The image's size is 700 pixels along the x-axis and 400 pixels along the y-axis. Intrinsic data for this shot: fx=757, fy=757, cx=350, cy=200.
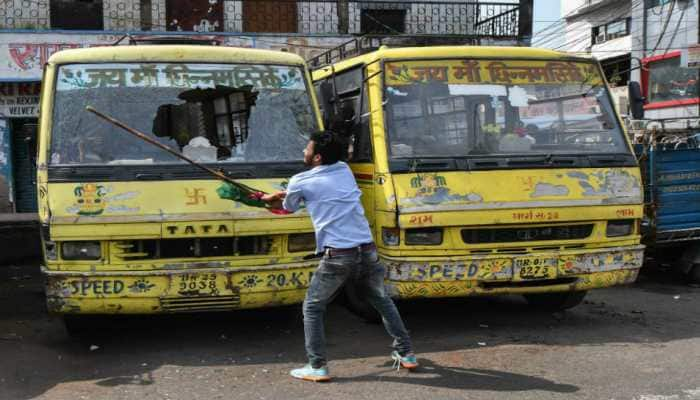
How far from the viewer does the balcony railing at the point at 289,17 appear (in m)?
15.0

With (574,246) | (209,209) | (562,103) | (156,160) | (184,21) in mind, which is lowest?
(574,246)

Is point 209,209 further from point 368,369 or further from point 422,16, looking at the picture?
point 422,16

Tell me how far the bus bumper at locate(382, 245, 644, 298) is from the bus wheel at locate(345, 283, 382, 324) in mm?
744

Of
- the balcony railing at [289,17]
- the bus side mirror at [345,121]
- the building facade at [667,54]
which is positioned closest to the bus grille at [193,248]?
the bus side mirror at [345,121]

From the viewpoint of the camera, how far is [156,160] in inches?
225

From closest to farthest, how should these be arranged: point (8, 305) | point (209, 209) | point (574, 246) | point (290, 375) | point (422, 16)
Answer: point (290, 375), point (209, 209), point (574, 246), point (8, 305), point (422, 16)

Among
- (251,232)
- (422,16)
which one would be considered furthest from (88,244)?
(422,16)

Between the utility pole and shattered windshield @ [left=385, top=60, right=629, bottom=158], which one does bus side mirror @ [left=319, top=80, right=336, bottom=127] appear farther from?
the utility pole

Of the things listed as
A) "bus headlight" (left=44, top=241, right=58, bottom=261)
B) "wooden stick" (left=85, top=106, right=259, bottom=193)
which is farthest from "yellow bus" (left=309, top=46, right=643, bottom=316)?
"bus headlight" (left=44, top=241, right=58, bottom=261)

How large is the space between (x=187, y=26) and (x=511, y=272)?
11179 millimetres

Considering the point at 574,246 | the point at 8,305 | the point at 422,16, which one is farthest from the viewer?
the point at 422,16

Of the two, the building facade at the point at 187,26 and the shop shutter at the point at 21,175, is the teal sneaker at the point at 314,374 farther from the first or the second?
the shop shutter at the point at 21,175

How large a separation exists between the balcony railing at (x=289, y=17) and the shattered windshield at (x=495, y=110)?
8358mm

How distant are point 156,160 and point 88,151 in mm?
505
